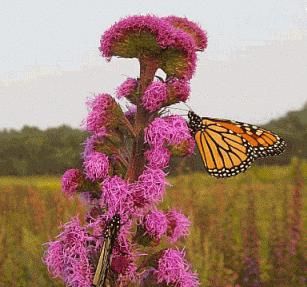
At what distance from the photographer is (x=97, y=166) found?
166 inches

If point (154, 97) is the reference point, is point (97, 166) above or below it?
below

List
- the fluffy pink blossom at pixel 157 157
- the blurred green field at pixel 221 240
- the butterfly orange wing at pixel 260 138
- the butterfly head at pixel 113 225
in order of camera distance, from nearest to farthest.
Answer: the butterfly head at pixel 113 225
the fluffy pink blossom at pixel 157 157
the butterfly orange wing at pixel 260 138
the blurred green field at pixel 221 240

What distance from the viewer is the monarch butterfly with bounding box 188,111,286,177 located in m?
5.76

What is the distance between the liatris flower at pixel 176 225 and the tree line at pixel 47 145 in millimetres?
51078

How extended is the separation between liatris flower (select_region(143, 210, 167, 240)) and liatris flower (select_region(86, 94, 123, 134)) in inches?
22.2

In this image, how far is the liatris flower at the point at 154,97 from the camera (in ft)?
13.9

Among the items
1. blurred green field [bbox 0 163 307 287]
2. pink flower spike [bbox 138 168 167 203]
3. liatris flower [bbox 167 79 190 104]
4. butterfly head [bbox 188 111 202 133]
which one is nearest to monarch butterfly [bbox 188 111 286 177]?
butterfly head [bbox 188 111 202 133]

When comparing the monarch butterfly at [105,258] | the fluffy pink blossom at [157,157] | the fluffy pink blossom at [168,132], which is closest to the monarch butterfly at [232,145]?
the fluffy pink blossom at [168,132]

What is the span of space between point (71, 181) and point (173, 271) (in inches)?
30.9

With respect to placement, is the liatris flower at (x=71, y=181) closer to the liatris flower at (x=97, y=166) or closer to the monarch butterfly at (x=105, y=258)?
the liatris flower at (x=97, y=166)

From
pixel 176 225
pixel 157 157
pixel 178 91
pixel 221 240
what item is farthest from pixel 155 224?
pixel 221 240

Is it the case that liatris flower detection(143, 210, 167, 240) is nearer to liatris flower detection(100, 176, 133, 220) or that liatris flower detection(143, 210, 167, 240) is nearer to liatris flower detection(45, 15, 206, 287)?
liatris flower detection(45, 15, 206, 287)

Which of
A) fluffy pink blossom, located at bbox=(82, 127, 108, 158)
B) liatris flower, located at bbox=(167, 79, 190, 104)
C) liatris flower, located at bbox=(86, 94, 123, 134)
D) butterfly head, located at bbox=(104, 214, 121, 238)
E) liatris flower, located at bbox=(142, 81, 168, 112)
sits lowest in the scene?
butterfly head, located at bbox=(104, 214, 121, 238)

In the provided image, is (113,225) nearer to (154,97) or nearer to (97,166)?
(97,166)
